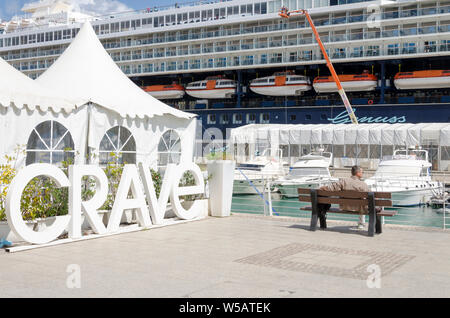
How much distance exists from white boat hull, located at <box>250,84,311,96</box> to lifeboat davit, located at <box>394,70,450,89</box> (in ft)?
25.9

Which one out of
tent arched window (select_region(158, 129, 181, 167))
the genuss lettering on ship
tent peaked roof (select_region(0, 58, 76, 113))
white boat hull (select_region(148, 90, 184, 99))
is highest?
white boat hull (select_region(148, 90, 184, 99))

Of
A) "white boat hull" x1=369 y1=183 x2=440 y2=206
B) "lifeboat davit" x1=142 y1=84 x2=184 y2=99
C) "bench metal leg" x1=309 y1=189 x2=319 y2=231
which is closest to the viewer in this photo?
"bench metal leg" x1=309 y1=189 x2=319 y2=231

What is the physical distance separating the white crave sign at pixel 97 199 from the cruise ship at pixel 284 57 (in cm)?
3511

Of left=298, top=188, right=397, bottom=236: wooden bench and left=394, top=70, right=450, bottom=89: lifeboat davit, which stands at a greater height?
left=394, top=70, right=450, bottom=89: lifeboat davit

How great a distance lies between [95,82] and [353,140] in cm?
2664

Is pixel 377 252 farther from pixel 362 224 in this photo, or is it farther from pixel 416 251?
pixel 362 224

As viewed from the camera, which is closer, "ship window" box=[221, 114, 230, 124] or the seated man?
the seated man

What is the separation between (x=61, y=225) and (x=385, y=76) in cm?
4218

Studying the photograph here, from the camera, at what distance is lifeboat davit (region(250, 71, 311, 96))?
153ft

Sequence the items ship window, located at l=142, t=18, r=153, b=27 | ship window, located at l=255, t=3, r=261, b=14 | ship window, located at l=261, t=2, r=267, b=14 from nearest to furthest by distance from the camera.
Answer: ship window, located at l=261, t=2, r=267, b=14 < ship window, located at l=255, t=3, r=261, b=14 < ship window, located at l=142, t=18, r=153, b=27

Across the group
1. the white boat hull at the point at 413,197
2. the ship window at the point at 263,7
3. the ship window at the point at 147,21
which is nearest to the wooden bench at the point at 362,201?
the white boat hull at the point at 413,197

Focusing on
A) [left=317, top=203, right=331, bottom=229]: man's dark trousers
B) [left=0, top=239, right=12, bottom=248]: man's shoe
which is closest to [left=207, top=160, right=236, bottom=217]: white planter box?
[left=317, top=203, right=331, bottom=229]: man's dark trousers

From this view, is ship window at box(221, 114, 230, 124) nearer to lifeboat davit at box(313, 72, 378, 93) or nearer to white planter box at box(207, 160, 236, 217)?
lifeboat davit at box(313, 72, 378, 93)

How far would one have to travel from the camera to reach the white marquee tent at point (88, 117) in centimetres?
823
